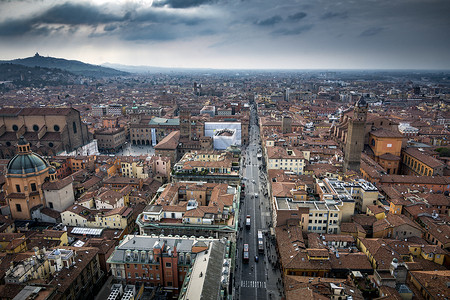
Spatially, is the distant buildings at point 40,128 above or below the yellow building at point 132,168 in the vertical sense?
above

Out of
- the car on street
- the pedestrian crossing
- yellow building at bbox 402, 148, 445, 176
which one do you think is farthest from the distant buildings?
yellow building at bbox 402, 148, 445, 176

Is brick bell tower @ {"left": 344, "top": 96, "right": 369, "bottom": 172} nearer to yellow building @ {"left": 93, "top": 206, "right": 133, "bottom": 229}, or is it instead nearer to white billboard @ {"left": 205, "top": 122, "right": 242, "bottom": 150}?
white billboard @ {"left": 205, "top": 122, "right": 242, "bottom": 150}

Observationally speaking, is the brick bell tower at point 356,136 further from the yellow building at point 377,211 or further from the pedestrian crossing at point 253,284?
the pedestrian crossing at point 253,284

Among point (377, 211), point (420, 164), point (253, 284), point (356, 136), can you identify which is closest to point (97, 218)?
point (253, 284)

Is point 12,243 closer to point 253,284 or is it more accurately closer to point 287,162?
point 253,284

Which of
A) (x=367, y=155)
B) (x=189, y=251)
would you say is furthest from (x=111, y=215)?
(x=367, y=155)

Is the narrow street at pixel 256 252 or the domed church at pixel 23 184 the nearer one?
the narrow street at pixel 256 252

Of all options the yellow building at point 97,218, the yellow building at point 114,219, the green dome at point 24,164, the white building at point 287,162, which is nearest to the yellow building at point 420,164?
the white building at point 287,162
